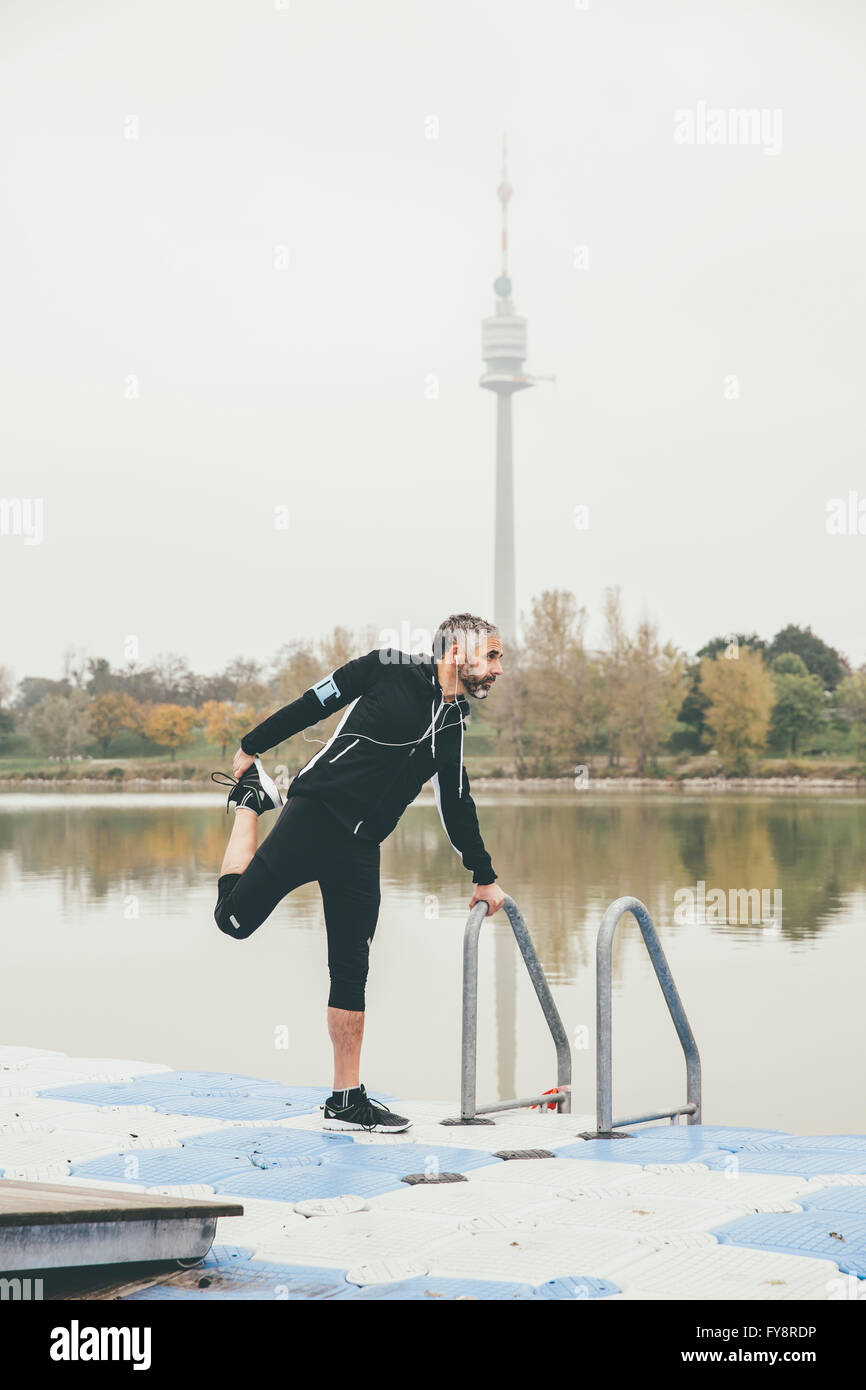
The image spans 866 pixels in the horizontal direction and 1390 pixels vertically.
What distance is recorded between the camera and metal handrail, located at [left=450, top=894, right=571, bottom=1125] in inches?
226

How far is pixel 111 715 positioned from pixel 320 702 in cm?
7260

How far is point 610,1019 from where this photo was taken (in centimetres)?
543

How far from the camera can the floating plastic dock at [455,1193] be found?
3465 millimetres

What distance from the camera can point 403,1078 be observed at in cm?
862

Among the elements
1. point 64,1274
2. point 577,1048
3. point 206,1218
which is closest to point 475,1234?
point 206,1218

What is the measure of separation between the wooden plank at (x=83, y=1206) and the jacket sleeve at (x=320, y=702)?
6.93 ft

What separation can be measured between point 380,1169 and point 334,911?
109 centimetres

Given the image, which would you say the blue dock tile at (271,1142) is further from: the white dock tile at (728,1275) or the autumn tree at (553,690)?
the autumn tree at (553,690)

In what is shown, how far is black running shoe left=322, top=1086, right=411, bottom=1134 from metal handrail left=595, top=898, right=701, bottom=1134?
741 millimetres

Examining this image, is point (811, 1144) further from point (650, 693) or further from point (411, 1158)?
point (650, 693)

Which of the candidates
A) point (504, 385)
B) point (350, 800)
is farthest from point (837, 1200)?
point (504, 385)

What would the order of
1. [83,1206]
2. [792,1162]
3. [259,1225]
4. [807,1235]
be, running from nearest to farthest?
[83,1206], [807,1235], [259,1225], [792,1162]

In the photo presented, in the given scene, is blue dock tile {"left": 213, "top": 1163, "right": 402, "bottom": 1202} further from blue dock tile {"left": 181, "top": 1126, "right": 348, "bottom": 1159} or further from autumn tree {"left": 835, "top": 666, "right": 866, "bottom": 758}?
autumn tree {"left": 835, "top": 666, "right": 866, "bottom": 758}

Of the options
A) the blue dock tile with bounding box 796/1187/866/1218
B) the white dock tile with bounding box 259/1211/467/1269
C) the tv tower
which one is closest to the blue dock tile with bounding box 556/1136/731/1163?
the blue dock tile with bounding box 796/1187/866/1218
